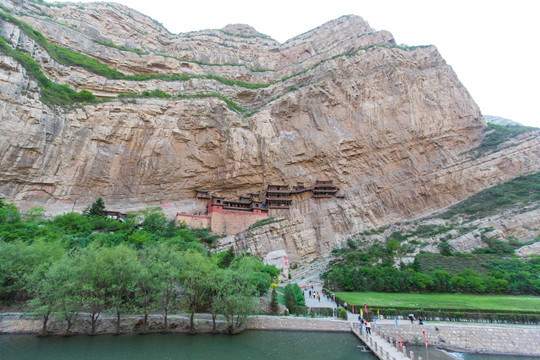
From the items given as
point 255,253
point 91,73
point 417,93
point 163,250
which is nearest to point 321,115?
point 417,93

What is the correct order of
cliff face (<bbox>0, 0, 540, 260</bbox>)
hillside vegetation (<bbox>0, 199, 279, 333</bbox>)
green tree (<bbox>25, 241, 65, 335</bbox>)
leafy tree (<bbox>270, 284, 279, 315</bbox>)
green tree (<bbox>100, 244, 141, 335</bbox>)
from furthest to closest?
cliff face (<bbox>0, 0, 540, 260</bbox>) → leafy tree (<bbox>270, 284, 279, 315</bbox>) → green tree (<bbox>100, 244, 141, 335</bbox>) → hillside vegetation (<bbox>0, 199, 279, 333</bbox>) → green tree (<bbox>25, 241, 65, 335</bbox>)

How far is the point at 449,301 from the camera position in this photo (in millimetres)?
15758

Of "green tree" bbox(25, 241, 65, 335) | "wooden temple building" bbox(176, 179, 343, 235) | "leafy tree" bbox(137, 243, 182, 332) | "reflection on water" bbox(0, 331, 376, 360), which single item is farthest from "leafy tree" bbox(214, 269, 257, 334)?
"wooden temple building" bbox(176, 179, 343, 235)

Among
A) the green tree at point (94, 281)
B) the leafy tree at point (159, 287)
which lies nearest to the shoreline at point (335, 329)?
the leafy tree at point (159, 287)

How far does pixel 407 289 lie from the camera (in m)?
18.7

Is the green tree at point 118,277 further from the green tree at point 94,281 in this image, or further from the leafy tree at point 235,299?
the leafy tree at point 235,299

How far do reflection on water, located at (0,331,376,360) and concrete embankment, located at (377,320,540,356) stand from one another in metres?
2.73

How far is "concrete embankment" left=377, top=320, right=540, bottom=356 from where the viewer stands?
11.8 m

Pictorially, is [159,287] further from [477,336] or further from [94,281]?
[477,336]

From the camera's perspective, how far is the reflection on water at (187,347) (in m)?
10.3

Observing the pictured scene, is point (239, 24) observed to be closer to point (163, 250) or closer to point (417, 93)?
point (417, 93)

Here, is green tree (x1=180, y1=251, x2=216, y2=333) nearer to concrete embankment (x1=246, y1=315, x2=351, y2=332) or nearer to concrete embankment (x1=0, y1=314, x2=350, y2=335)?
concrete embankment (x1=0, y1=314, x2=350, y2=335)

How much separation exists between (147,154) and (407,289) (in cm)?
2782

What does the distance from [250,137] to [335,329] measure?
82.0 ft
